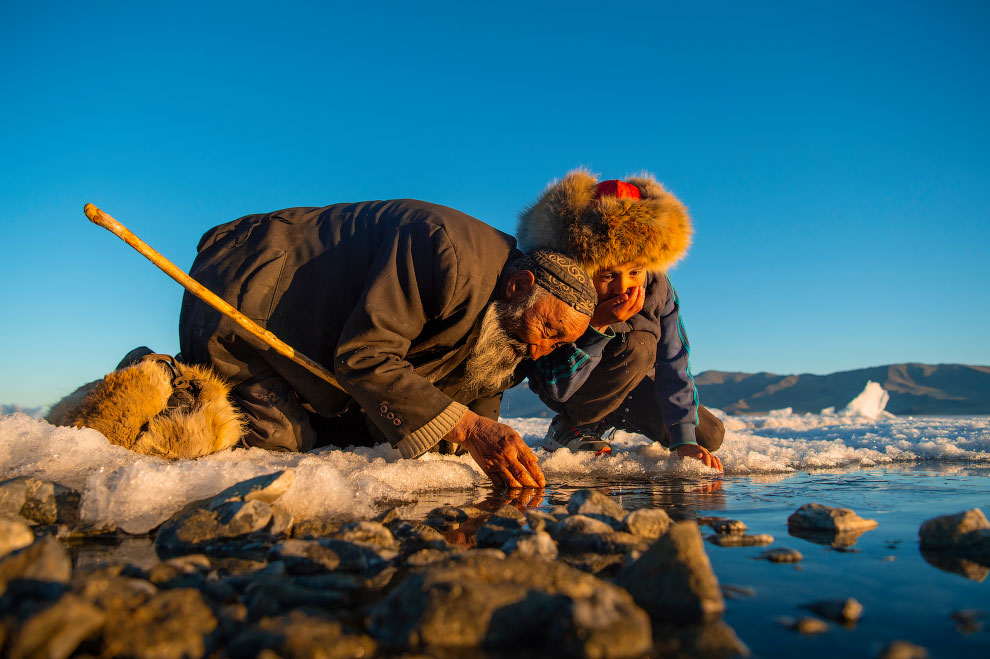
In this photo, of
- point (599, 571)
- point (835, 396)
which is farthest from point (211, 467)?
point (835, 396)

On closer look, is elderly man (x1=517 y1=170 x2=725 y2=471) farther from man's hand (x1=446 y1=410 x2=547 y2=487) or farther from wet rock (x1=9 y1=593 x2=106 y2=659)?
wet rock (x1=9 y1=593 x2=106 y2=659)

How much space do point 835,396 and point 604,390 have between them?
2759 cm

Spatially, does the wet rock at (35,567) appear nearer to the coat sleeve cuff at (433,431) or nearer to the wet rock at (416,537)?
the wet rock at (416,537)

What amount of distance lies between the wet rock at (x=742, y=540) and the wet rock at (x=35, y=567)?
129 cm

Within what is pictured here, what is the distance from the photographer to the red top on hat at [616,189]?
104 inches

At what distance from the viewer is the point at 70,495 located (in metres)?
1.64

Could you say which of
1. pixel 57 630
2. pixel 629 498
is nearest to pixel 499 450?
pixel 629 498

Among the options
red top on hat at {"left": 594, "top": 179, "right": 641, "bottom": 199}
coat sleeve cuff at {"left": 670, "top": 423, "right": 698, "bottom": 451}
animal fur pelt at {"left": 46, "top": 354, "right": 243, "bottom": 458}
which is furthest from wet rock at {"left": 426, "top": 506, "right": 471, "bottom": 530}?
coat sleeve cuff at {"left": 670, "top": 423, "right": 698, "bottom": 451}

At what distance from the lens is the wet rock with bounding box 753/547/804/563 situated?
1.24 meters

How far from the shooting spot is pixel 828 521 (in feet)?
5.03

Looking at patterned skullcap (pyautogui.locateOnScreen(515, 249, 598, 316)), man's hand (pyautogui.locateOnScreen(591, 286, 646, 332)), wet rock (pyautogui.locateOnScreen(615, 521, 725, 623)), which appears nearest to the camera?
wet rock (pyautogui.locateOnScreen(615, 521, 725, 623))

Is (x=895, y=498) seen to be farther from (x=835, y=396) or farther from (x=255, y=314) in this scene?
(x=835, y=396)

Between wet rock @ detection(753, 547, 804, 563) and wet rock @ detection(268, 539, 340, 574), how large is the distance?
0.89 metres

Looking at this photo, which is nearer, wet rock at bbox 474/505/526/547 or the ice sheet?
wet rock at bbox 474/505/526/547
